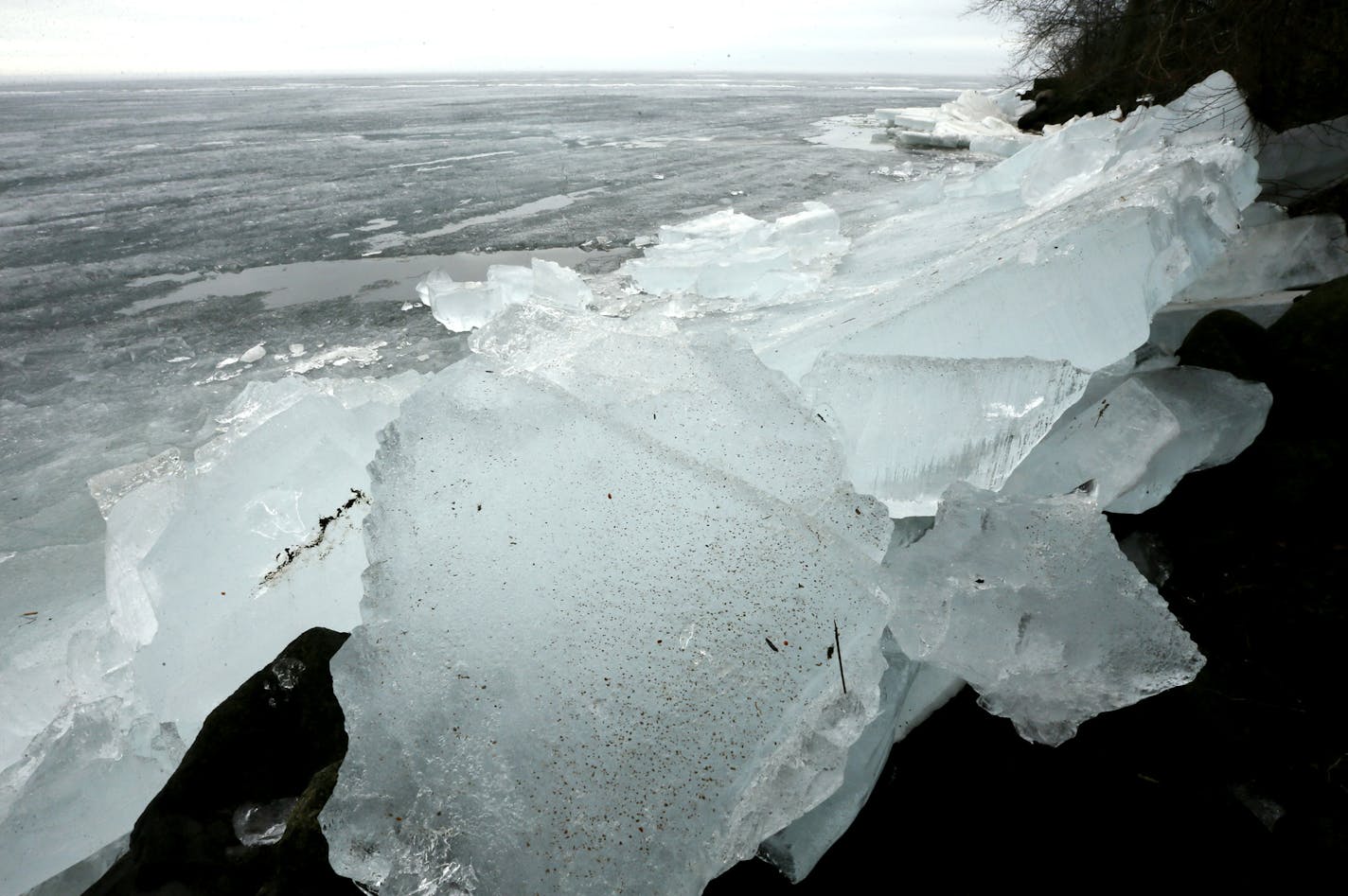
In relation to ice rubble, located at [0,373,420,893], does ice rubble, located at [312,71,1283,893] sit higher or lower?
higher

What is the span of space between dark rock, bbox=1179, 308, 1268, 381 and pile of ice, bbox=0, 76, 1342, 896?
139 mm

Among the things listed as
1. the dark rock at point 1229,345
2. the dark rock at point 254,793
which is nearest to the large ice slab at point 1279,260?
the dark rock at point 1229,345

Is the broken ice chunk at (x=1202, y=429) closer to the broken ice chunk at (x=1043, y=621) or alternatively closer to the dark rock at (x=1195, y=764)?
the dark rock at (x=1195, y=764)

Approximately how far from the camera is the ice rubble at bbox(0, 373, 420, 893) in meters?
1.78

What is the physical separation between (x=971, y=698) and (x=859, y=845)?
47 centimetres

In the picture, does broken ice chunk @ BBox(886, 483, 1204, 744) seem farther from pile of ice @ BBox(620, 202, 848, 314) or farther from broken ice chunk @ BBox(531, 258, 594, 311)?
broken ice chunk @ BBox(531, 258, 594, 311)

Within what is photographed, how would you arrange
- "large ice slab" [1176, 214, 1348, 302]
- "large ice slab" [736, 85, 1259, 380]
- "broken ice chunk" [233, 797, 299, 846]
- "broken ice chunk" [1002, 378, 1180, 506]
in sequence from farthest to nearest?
"large ice slab" [1176, 214, 1348, 302] < "large ice slab" [736, 85, 1259, 380] < "broken ice chunk" [1002, 378, 1180, 506] < "broken ice chunk" [233, 797, 299, 846]

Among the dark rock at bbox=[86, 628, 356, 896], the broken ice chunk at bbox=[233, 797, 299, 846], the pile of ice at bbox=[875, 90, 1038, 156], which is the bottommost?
the pile of ice at bbox=[875, 90, 1038, 156]

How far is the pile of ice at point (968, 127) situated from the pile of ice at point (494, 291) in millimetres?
8728

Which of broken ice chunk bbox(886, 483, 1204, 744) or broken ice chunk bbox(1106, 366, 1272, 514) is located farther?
broken ice chunk bbox(1106, 366, 1272, 514)

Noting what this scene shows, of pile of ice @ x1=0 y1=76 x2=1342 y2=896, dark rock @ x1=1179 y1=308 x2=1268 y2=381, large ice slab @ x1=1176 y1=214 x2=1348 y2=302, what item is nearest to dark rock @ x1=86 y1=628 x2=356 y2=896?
pile of ice @ x1=0 y1=76 x2=1342 y2=896

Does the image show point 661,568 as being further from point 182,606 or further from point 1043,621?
point 182,606

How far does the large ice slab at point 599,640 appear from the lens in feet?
3.89

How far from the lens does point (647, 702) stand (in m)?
1.31
